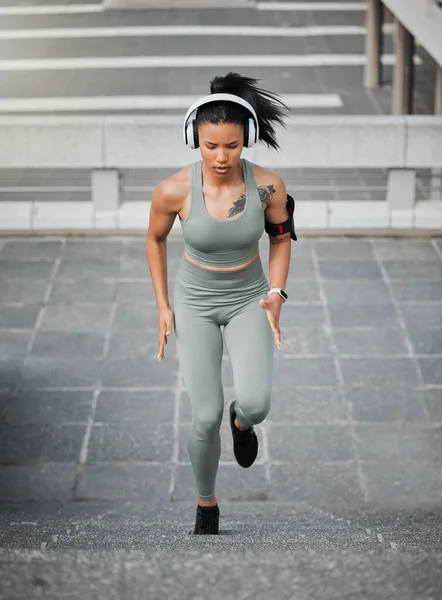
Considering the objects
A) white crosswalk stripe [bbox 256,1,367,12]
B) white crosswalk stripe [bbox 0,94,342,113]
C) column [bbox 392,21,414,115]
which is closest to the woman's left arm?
column [bbox 392,21,414,115]

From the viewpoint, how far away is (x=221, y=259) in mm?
5492

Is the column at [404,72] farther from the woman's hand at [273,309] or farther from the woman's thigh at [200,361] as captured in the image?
the woman's thigh at [200,361]

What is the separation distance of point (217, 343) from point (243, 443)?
0.86 meters

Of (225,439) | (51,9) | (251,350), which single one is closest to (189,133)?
(251,350)

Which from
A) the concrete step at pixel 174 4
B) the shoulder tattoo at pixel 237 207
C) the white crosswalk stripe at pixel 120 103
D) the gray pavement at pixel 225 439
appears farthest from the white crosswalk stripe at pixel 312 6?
the shoulder tattoo at pixel 237 207

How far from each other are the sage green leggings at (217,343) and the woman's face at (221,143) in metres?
0.62

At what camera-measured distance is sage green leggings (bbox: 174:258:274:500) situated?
5535 millimetres

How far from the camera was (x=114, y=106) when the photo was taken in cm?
1683

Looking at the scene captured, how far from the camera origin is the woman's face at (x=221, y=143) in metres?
5.12

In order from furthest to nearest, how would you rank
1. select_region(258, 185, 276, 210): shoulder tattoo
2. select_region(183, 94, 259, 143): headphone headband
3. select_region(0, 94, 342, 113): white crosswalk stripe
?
select_region(0, 94, 342, 113): white crosswalk stripe → select_region(258, 185, 276, 210): shoulder tattoo → select_region(183, 94, 259, 143): headphone headband

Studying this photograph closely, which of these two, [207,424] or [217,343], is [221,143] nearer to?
[217,343]

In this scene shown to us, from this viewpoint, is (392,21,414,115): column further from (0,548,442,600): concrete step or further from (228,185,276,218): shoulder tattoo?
(0,548,442,600): concrete step

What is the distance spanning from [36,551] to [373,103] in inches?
557

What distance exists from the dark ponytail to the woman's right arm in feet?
1.46
